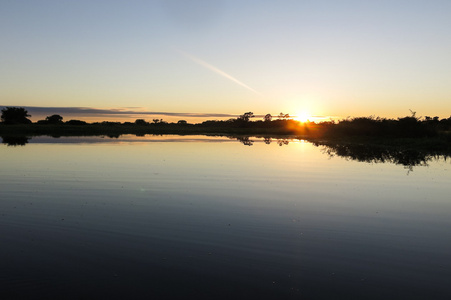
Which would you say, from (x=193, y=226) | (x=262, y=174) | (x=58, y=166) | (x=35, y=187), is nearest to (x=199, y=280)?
(x=193, y=226)

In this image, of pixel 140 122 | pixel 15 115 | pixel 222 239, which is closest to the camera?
pixel 222 239

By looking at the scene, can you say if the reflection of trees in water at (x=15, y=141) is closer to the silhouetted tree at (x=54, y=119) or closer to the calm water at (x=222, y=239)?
the calm water at (x=222, y=239)

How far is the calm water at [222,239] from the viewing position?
8039 mm

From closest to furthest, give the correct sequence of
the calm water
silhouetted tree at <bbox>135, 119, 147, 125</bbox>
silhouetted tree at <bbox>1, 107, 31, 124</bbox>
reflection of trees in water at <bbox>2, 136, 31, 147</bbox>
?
the calm water, reflection of trees in water at <bbox>2, 136, 31, 147</bbox>, silhouetted tree at <bbox>1, 107, 31, 124</bbox>, silhouetted tree at <bbox>135, 119, 147, 125</bbox>

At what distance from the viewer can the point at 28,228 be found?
11898 mm

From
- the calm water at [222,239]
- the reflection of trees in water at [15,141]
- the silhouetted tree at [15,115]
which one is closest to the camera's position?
the calm water at [222,239]

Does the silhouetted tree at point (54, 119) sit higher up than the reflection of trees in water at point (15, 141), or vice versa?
the silhouetted tree at point (54, 119)

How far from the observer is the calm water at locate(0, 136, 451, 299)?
804 centimetres

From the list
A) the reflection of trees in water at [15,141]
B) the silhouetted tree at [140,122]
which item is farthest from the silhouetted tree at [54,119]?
the reflection of trees in water at [15,141]

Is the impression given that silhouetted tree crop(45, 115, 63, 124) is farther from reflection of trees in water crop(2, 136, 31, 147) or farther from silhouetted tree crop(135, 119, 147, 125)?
reflection of trees in water crop(2, 136, 31, 147)

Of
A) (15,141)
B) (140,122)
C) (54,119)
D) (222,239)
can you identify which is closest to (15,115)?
(54,119)

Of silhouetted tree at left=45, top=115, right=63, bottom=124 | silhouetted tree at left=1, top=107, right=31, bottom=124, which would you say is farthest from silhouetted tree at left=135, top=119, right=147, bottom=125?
silhouetted tree at left=1, top=107, right=31, bottom=124

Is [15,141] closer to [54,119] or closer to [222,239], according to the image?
[222,239]

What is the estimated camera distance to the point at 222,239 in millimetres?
11117
